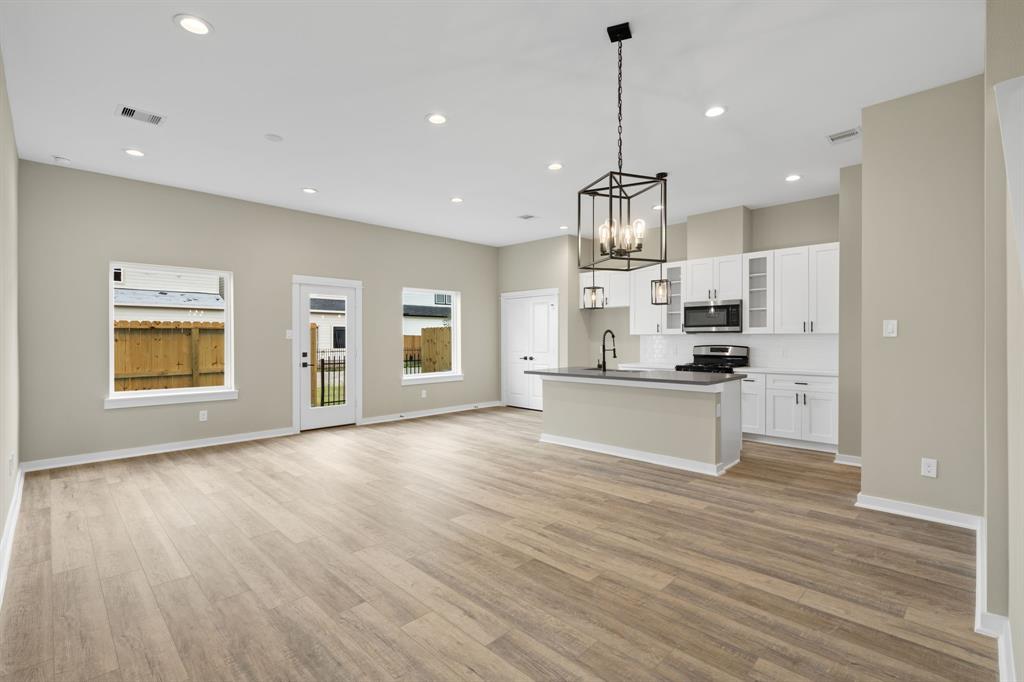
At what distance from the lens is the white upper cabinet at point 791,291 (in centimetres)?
570

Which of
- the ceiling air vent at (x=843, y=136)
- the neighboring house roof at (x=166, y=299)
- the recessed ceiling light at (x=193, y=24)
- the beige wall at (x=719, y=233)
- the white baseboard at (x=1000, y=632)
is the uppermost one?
the recessed ceiling light at (x=193, y=24)

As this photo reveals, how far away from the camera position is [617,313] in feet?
27.0

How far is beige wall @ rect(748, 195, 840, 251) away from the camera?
5.92 m

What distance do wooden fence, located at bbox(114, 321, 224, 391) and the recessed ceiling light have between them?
3.91 metres

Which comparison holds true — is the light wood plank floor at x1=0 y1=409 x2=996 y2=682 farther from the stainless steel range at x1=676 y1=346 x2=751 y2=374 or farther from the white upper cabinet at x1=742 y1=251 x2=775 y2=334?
the white upper cabinet at x1=742 y1=251 x2=775 y2=334

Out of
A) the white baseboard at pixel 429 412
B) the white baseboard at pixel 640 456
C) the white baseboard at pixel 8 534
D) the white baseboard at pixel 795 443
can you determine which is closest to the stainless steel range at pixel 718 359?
the white baseboard at pixel 795 443

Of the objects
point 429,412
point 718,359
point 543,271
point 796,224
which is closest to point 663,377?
point 718,359

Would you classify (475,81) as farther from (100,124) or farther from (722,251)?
(722,251)

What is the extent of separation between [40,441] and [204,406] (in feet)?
4.53

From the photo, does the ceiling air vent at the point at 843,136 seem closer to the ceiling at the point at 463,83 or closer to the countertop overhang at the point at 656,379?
the ceiling at the point at 463,83

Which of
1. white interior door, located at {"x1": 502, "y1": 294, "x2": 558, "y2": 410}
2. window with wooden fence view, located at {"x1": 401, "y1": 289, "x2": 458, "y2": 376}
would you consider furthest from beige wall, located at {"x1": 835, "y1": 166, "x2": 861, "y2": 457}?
window with wooden fence view, located at {"x1": 401, "y1": 289, "x2": 458, "y2": 376}

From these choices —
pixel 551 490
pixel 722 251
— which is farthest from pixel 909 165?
pixel 551 490

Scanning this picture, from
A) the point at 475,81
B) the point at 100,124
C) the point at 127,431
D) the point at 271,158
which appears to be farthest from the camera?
the point at 127,431

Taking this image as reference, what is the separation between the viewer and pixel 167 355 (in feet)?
18.7
